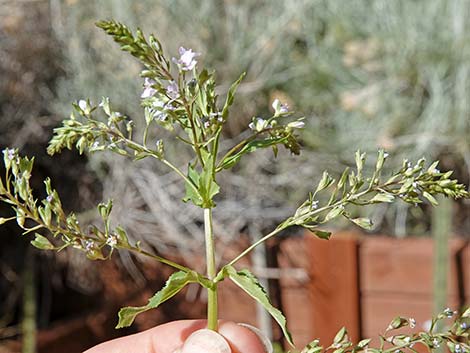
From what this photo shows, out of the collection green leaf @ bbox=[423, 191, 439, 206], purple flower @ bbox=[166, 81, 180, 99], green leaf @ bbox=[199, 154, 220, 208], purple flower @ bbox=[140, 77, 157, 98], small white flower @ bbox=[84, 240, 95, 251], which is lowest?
small white flower @ bbox=[84, 240, 95, 251]

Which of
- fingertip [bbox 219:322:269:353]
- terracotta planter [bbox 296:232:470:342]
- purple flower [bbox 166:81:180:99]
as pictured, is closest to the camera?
purple flower [bbox 166:81:180:99]

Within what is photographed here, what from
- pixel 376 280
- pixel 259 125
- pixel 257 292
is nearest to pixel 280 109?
pixel 259 125

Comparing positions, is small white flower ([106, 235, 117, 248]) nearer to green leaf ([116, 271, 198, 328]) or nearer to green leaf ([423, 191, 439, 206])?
green leaf ([116, 271, 198, 328])

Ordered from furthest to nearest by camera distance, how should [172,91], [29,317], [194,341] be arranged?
1. [29,317]
2. [194,341]
3. [172,91]

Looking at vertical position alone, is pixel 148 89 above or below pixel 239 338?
above

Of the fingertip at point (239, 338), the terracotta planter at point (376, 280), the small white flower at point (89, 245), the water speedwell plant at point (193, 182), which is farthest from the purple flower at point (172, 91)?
the terracotta planter at point (376, 280)

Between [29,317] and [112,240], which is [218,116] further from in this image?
[29,317]

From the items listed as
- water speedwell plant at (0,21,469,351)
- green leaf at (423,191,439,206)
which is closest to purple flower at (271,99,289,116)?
water speedwell plant at (0,21,469,351)
